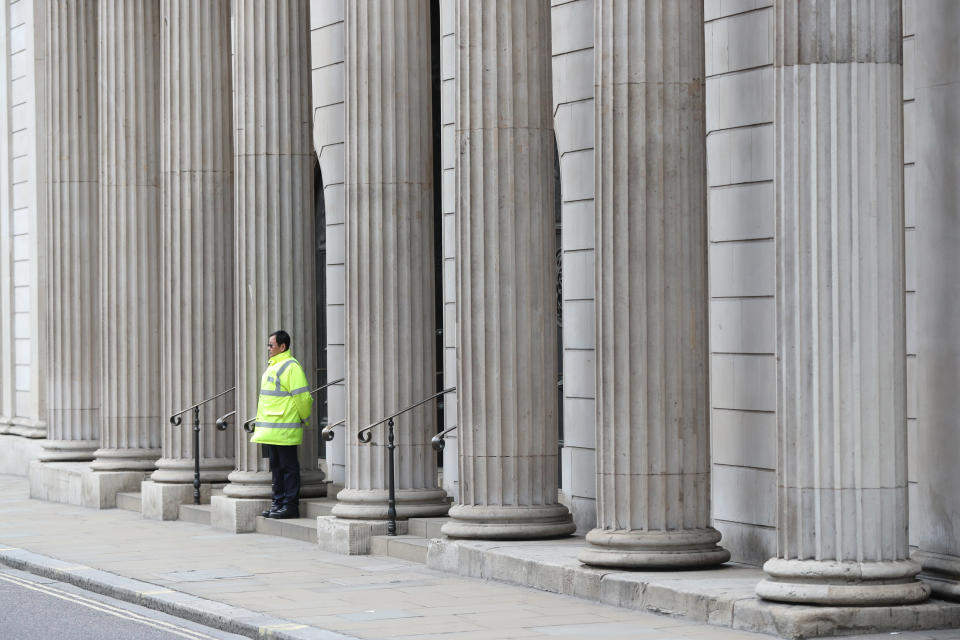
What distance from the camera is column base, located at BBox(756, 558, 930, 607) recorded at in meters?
10.9

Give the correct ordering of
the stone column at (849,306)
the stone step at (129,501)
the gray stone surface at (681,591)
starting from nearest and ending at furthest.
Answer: the gray stone surface at (681,591), the stone column at (849,306), the stone step at (129,501)

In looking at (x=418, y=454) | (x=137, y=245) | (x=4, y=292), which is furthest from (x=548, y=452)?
(x=4, y=292)

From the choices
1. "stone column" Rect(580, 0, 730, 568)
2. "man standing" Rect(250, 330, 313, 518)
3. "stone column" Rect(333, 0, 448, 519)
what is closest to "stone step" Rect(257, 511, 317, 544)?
"man standing" Rect(250, 330, 313, 518)

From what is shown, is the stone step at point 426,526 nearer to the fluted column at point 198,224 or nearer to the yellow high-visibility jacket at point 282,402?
the yellow high-visibility jacket at point 282,402

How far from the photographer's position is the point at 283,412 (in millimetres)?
18328

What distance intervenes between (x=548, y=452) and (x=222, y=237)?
703 cm

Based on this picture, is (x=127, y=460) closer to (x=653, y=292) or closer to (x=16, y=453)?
(x=16, y=453)

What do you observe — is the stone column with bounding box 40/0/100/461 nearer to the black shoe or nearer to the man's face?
the black shoe

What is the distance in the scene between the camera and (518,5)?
14836mm

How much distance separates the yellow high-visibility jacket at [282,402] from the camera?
59.9ft

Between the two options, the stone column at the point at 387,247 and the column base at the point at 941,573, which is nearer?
the column base at the point at 941,573

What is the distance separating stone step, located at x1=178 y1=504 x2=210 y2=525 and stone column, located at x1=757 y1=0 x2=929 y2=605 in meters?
9.87

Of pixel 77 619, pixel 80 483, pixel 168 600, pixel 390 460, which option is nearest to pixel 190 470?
pixel 80 483

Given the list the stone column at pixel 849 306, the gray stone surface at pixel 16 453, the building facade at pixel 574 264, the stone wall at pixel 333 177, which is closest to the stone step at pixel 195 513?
the building facade at pixel 574 264
